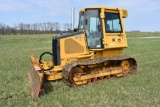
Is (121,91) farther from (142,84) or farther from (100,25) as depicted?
(100,25)

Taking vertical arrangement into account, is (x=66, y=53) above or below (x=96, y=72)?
above

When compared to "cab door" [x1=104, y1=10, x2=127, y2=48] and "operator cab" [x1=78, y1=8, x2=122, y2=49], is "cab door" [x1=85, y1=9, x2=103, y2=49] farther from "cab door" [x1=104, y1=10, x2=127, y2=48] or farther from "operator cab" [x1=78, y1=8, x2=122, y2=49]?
"cab door" [x1=104, y1=10, x2=127, y2=48]

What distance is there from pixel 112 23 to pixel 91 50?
145 centimetres

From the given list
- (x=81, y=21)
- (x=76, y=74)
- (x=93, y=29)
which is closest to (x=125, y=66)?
(x=93, y=29)

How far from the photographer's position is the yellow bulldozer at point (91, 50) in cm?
827

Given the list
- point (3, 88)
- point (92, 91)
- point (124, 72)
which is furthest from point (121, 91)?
point (3, 88)

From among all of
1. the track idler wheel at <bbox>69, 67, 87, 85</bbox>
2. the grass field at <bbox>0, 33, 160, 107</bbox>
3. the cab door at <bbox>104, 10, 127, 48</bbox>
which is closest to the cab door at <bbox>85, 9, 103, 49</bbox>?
the cab door at <bbox>104, 10, 127, 48</bbox>

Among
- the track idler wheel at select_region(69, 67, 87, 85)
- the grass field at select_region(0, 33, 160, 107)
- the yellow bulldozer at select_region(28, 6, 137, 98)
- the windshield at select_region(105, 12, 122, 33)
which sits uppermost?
the windshield at select_region(105, 12, 122, 33)

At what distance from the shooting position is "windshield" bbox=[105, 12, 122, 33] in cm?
902

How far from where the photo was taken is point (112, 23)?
9258 millimetres

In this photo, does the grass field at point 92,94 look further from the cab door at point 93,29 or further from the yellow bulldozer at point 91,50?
the cab door at point 93,29

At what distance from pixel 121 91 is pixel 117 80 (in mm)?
1434

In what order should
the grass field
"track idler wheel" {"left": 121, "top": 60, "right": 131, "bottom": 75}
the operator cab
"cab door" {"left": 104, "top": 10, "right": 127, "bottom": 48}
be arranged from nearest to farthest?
the grass field
the operator cab
"cab door" {"left": 104, "top": 10, "right": 127, "bottom": 48}
"track idler wheel" {"left": 121, "top": 60, "right": 131, "bottom": 75}

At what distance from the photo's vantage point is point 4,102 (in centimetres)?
654
